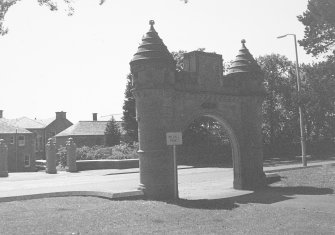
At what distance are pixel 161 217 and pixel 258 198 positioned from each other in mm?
5138

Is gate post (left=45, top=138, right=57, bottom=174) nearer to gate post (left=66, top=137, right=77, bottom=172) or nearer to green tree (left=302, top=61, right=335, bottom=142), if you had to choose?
gate post (left=66, top=137, right=77, bottom=172)

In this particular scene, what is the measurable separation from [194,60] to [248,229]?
28.1 ft

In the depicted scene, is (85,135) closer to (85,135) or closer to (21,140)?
(85,135)

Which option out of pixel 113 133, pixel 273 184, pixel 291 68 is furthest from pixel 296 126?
pixel 273 184

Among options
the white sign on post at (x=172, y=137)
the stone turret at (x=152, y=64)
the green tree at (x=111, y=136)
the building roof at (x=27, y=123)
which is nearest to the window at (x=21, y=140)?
the green tree at (x=111, y=136)

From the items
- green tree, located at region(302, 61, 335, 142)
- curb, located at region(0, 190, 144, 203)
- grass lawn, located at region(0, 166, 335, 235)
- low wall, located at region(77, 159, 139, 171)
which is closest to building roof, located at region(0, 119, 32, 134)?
low wall, located at region(77, 159, 139, 171)

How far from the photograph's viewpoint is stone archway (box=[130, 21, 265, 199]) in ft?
47.8

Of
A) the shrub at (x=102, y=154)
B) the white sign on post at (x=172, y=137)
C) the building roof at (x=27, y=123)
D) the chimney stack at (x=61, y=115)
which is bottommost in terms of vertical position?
the shrub at (x=102, y=154)

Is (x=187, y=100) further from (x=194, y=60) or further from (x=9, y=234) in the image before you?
(x=9, y=234)

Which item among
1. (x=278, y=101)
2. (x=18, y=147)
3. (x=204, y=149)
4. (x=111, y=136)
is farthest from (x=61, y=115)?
(x=204, y=149)

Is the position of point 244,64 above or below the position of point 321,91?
above

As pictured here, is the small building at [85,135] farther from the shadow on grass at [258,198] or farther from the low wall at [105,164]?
the shadow on grass at [258,198]

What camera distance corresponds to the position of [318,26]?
26.3 meters

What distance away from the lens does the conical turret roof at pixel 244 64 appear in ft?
59.3
